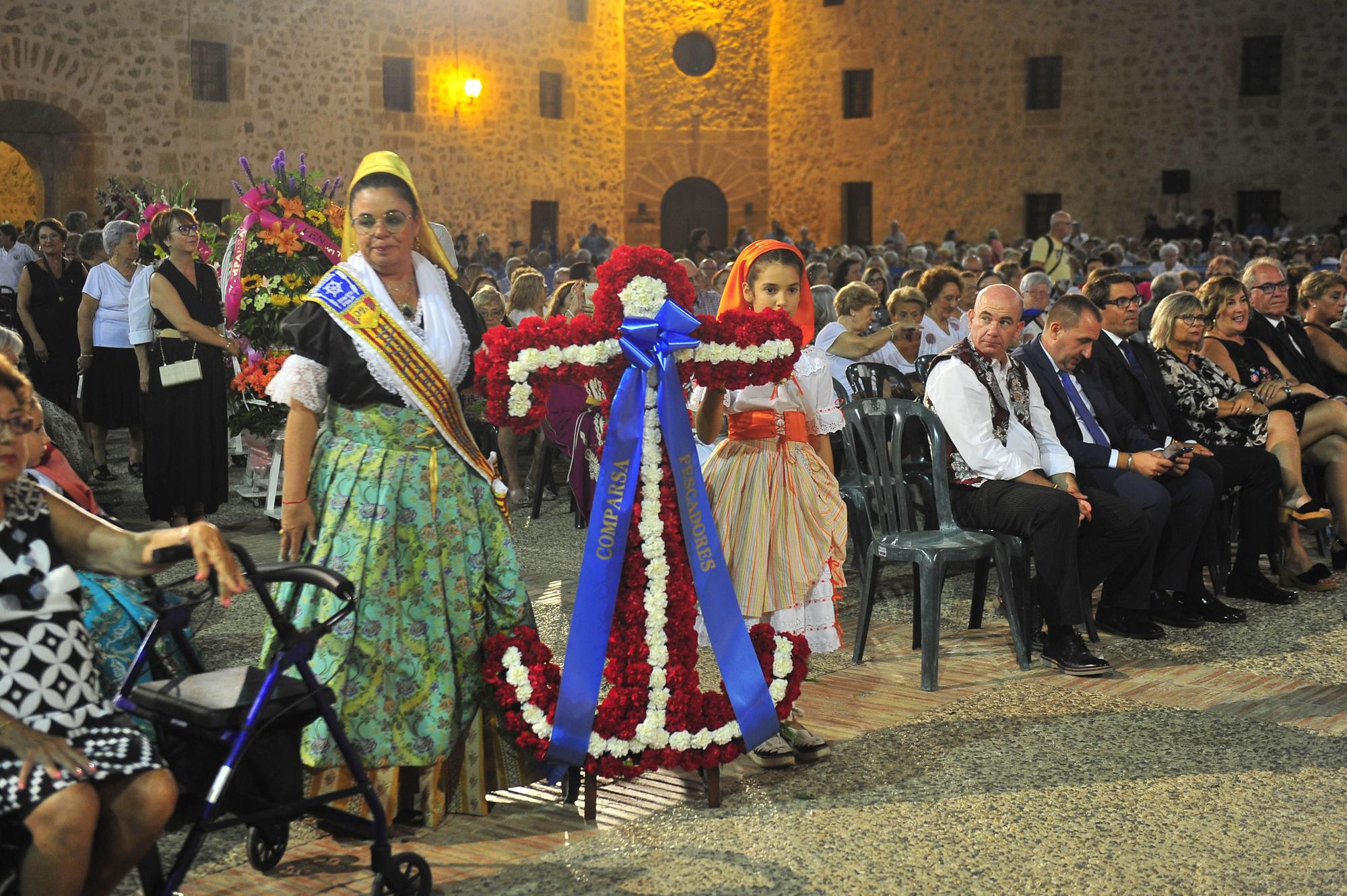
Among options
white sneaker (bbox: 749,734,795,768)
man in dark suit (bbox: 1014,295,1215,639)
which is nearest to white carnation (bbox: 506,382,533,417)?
A: white sneaker (bbox: 749,734,795,768)

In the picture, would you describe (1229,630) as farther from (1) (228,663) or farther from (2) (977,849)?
(1) (228,663)

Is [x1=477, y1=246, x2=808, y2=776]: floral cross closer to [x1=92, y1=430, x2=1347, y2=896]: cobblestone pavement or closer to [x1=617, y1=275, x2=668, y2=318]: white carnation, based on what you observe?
[x1=617, y1=275, x2=668, y2=318]: white carnation

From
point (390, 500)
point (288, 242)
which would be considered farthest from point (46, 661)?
point (288, 242)

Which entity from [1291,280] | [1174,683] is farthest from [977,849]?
[1291,280]

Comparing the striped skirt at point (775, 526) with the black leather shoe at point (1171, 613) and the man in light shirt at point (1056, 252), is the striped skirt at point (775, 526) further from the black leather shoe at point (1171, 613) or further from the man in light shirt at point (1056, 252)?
the man in light shirt at point (1056, 252)

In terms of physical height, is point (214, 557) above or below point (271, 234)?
below

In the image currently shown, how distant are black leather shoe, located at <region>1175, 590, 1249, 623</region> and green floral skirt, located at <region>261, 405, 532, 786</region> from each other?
11.9 feet

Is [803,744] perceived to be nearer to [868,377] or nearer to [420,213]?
[420,213]

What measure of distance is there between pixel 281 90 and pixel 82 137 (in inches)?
142

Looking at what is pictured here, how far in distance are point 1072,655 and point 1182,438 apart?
184 centimetres

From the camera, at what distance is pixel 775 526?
441cm

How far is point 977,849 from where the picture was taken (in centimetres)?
354

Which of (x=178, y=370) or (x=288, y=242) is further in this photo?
(x=288, y=242)

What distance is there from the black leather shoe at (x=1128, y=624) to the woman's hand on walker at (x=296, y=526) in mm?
Result: 3647
